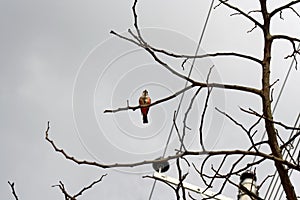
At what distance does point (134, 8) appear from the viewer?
212cm

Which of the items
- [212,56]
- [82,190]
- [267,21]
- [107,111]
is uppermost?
[267,21]

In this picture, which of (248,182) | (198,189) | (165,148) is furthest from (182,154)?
(198,189)

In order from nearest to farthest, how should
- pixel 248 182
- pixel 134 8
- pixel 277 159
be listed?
pixel 277 159 < pixel 134 8 < pixel 248 182

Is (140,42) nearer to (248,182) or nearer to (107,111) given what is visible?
(107,111)

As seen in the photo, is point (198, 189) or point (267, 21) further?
point (198, 189)

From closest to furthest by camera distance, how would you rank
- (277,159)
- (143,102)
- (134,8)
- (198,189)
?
(277,159), (134,8), (143,102), (198,189)

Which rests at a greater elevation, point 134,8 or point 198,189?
point 198,189

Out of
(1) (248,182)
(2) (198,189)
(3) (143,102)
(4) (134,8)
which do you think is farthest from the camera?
(2) (198,189)

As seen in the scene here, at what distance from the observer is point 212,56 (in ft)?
7.52

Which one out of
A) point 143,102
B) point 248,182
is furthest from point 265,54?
point 248,182

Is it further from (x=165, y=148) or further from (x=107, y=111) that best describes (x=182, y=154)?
(x=165, y=148)

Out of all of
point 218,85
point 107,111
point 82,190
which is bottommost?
point 82,190

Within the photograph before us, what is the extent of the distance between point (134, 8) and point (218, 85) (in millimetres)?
440

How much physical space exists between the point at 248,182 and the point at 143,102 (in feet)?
5.70
